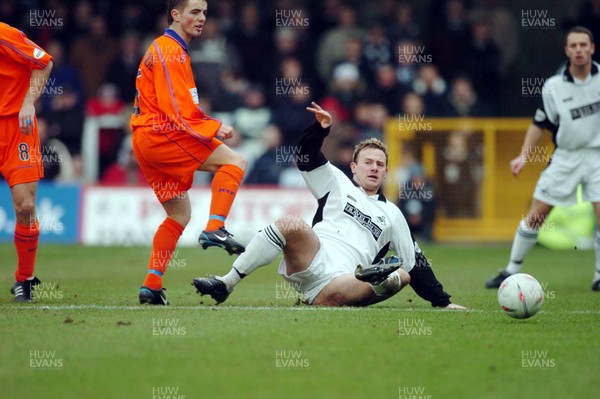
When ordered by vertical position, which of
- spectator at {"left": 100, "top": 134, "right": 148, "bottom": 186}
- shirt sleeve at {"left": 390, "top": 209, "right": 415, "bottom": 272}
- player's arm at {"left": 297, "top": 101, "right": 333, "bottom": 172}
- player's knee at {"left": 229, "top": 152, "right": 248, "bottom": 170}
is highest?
player's arm at {"left": 297, "top": 101, "right": 333, "bottom": 172}

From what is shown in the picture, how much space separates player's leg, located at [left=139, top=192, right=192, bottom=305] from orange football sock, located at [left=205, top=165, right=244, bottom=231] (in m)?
0.49

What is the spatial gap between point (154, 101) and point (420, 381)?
11.9 ft

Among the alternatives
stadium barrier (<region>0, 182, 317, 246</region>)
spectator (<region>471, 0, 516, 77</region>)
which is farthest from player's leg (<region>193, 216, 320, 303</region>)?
spectator (<region>471, 0, 516, 77</region>)

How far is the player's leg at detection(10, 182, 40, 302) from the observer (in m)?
8.79

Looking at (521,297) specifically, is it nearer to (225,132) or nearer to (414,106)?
(225,132)

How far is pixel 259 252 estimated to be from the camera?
26.4 ft

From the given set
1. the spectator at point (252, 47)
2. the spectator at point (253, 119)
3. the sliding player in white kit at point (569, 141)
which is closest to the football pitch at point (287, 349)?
the sliding player in white kit at point (569, 141)

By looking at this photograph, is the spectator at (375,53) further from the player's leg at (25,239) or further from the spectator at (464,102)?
the player's leg at (25,239)

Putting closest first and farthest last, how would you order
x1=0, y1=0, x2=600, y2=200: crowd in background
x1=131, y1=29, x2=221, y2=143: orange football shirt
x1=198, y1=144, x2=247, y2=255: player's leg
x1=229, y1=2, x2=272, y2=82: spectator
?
x1=198, y1=144, x2=247, y2=255: player's leg, x1=131, y1=29, x2=221, y2=143: orange football shirt, x1=0, y1=0, x2=600, y2=200: crowd in background, x1=229, y1=2, x2=272, y2=82: spectator

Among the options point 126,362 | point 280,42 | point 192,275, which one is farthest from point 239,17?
point 126,362

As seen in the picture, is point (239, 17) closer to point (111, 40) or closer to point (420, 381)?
point (111, 40)

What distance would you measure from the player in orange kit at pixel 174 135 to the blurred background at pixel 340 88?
8.59 meters

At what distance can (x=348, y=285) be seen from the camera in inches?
325

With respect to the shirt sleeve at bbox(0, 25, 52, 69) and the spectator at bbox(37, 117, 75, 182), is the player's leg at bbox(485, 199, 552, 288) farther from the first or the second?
the spectator at bbox(37, 117, 75, 182)
